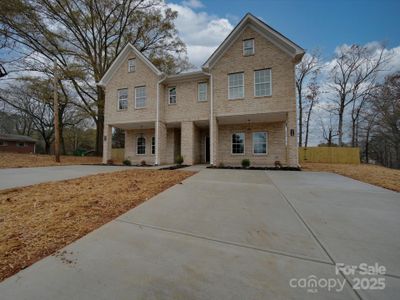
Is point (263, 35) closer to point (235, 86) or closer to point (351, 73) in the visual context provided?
point (235, 86)

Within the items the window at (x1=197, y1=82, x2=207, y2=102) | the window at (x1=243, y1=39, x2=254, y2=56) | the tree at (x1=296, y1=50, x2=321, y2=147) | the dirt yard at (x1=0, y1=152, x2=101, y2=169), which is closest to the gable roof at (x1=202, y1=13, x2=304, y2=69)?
the window at (x1=243, y1=39, x2=254, y2=56)

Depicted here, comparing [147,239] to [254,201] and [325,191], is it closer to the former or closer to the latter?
[254,201]

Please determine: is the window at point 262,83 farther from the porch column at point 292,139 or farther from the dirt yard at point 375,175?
the dirt yard at point 375,175

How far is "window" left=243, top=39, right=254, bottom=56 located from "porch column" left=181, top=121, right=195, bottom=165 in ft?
19.2

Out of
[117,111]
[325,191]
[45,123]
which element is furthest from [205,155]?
[45,123]

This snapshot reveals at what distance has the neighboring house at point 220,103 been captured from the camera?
10.9 meters

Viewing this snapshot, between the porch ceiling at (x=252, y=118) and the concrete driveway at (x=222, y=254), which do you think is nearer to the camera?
the concrete driveway at (x=222, y=254)

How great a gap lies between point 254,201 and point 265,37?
1124 centimetres

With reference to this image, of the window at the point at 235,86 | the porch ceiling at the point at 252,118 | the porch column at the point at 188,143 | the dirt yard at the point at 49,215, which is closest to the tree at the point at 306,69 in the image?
the porch ceiling at the point at 252,118

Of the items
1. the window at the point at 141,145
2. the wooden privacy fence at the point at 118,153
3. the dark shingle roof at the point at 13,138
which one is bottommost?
the wooden privacy fence at the point at 118,153

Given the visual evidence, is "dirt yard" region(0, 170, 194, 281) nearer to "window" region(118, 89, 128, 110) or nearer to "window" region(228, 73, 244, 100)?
"window" region(228, 73, 244, 100)

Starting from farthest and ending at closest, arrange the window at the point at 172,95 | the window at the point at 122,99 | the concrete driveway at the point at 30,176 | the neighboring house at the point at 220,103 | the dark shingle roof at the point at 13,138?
the dark shingle roof at the point at 13,138 < the window at the point at 122,99 < the window at the point at 172,95 < the neighboring house at the point at 220,103 < the concrete driveway at the point at 30,176

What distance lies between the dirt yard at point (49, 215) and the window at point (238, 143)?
919cm

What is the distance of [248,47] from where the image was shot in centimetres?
1154
